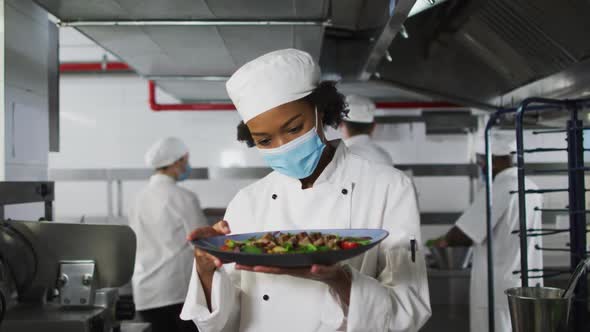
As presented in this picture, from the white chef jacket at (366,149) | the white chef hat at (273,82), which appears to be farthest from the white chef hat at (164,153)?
the white chef hat at (273,82)

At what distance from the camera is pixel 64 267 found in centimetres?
174

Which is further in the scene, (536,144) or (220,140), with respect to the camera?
(220,140)

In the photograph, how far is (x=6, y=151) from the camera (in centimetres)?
210

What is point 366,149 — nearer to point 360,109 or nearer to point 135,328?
point 360,109

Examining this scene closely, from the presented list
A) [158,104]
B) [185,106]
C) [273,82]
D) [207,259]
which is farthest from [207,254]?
[158,104]

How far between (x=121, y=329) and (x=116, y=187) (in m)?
→ 2.92

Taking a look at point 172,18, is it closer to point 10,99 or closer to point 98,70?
point 10,99

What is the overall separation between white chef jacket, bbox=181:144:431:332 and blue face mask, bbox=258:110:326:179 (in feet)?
0.23

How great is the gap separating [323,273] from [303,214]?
39 centimetres

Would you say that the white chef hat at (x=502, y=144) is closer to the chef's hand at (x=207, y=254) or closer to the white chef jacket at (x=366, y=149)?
the white chef jacket at (x=366, y=149)

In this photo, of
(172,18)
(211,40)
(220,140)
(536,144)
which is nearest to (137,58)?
(211,40)

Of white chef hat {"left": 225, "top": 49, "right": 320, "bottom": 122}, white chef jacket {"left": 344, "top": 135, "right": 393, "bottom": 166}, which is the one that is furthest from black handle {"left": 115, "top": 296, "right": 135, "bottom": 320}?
white chef jacket {"left": 344, "top": 135, "right": 393, "bottom": 166}

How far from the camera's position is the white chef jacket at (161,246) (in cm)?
344

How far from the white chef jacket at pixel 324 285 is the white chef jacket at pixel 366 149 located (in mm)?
1816
